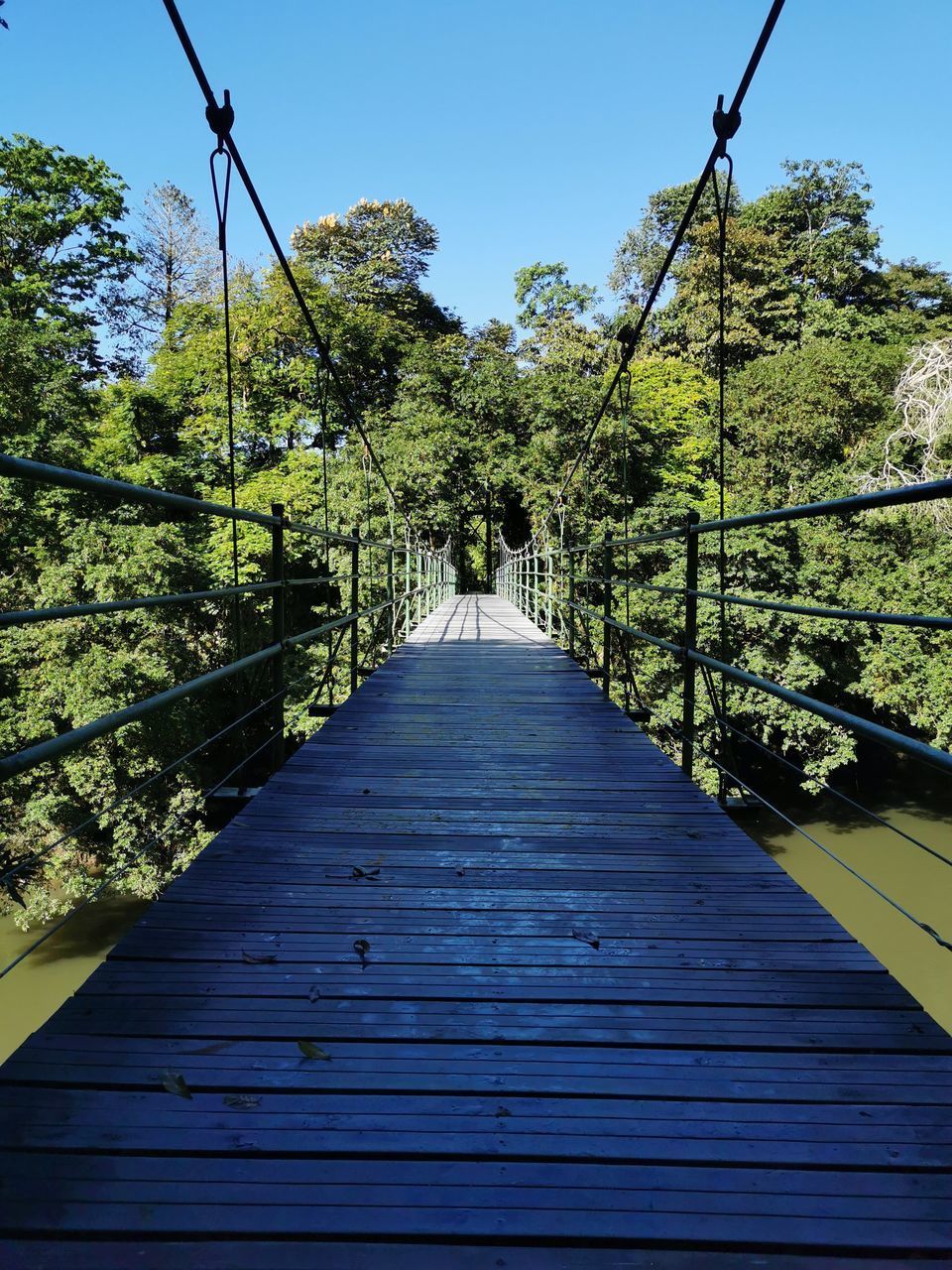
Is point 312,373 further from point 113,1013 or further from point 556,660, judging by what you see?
point 113,1013

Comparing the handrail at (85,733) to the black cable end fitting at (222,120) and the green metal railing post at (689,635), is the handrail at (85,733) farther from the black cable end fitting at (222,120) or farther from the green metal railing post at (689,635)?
the black cable end fitting at (222,120)

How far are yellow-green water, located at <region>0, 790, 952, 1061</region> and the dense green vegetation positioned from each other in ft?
2.27

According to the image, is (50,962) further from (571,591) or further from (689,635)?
(689,635)

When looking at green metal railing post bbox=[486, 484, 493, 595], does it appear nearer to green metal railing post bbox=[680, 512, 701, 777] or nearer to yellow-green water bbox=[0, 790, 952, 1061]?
yellow-green water bbox=[0, 790, 952, 1061]

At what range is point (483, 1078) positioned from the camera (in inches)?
42.3

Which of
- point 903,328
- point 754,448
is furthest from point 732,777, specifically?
point 903,328

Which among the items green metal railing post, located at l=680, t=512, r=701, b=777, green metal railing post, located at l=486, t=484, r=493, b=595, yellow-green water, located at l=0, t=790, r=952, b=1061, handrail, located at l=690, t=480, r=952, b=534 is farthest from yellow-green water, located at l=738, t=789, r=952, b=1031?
green metal railing post, located at l=486, t=484, r=493, b=595

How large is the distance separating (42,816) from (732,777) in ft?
33.8

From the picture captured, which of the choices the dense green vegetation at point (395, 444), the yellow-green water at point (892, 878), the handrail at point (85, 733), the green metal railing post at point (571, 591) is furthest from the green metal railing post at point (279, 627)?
the yellow-green water at point (892, 878)

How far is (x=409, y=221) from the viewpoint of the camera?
26.8 m

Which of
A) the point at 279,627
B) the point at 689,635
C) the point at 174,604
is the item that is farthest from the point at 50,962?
Answer: the point at 689,635

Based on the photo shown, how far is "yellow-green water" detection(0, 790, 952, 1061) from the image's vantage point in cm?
966

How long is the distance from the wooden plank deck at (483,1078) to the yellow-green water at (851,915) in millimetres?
7632

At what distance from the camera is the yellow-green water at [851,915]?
9.66 metres
